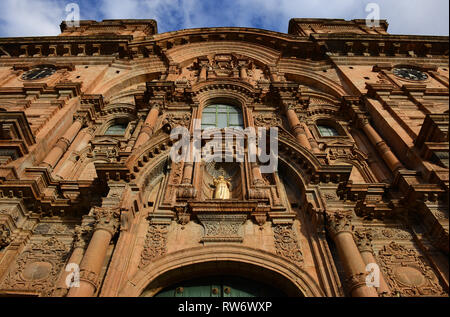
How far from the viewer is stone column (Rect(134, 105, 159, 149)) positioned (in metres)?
13.4

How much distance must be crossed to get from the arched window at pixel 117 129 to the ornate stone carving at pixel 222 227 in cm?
942

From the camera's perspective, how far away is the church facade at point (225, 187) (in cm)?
888

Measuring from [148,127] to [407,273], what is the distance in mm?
11399

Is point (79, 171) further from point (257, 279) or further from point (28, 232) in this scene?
point (257, 279)

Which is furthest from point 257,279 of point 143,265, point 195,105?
point 195,105

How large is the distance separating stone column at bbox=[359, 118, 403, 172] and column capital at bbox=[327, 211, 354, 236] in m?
4.80

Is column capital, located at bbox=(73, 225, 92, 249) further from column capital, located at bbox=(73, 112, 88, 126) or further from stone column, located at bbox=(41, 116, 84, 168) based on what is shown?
column capital, located at bbox=(73, 112, 88, 126)

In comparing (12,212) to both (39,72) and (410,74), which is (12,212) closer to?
(39,72)

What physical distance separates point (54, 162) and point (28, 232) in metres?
3.69

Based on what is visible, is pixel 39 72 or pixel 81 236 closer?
pixel 81 236

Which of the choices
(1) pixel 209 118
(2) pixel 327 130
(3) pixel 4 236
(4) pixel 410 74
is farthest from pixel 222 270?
(4) pixel 410 74

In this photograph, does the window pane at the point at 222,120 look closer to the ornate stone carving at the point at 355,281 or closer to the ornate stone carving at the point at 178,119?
the ornate stone carving at the point at 178,119

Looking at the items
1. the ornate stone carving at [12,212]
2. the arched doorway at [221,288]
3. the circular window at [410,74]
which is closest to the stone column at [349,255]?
the arched doorway at [221,288]

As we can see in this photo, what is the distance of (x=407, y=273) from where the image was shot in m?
9.43
